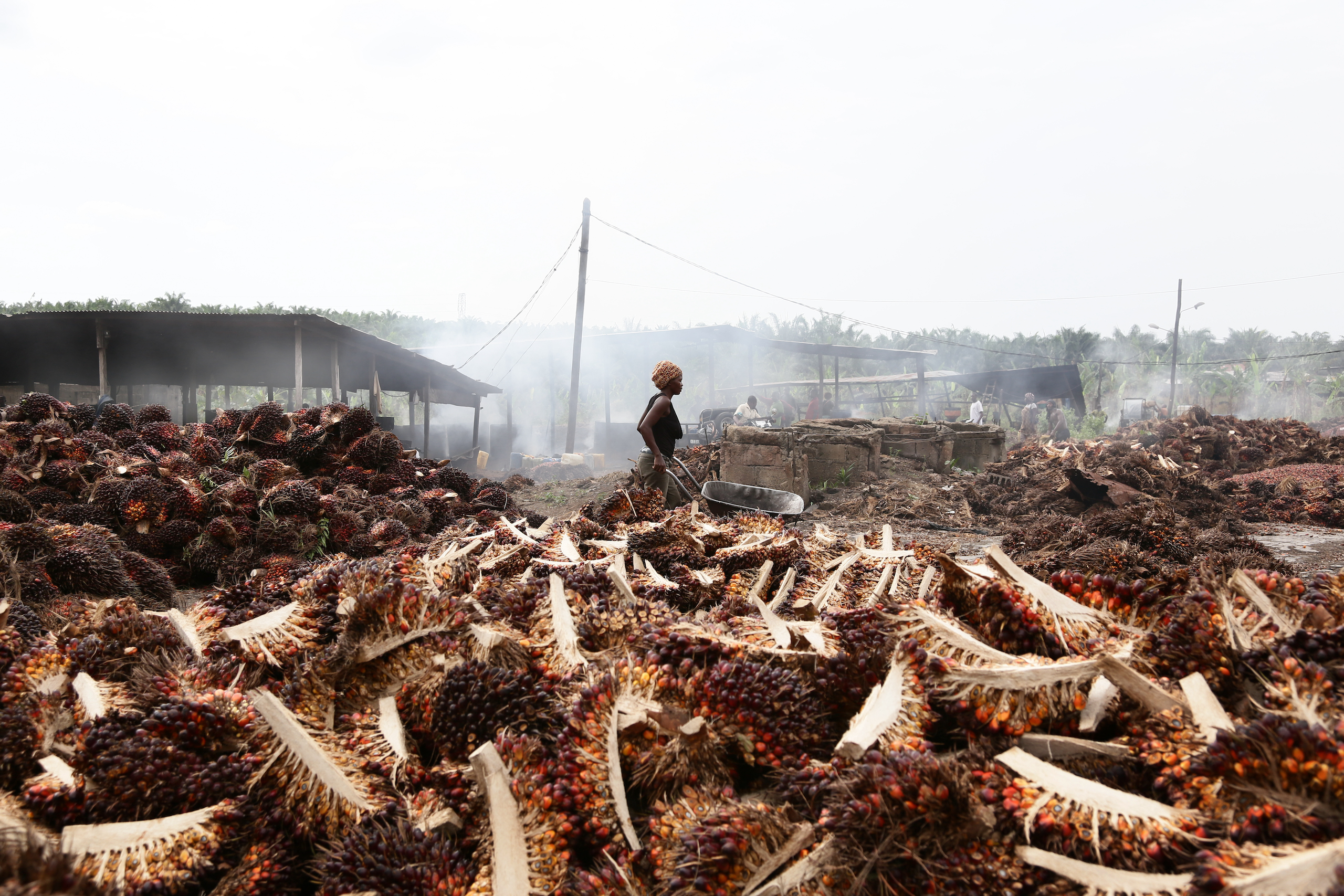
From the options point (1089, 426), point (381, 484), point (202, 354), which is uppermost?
point (202, 354)

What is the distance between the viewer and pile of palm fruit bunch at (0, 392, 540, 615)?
4859mm

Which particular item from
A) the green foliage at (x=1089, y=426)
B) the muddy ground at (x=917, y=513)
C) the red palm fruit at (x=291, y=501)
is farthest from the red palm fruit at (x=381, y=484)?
the green foliage at (x=1089, y=426)

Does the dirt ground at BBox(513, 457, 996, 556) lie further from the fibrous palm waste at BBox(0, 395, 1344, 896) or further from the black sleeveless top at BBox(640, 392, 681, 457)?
the fibrous palm waste at BBox(0, 395, 1344, 896)

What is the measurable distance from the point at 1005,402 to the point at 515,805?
32.2m

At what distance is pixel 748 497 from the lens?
7219 mm

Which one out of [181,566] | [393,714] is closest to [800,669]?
[393,714]

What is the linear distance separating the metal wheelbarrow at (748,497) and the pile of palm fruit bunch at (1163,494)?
199 cm

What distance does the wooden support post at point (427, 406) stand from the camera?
17672mm

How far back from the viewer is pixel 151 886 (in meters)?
1.44

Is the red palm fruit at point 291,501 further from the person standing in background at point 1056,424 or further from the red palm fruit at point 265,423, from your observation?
the person standing in background at point 1056,424

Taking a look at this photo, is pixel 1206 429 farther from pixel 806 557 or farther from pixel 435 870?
pixel 435 870

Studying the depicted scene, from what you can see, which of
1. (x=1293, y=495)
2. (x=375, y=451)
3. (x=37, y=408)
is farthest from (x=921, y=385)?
(x=37, y=408)

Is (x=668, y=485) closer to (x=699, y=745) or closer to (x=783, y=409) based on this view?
(x=699, y=745)

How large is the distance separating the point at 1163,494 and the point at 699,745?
1105 cm
